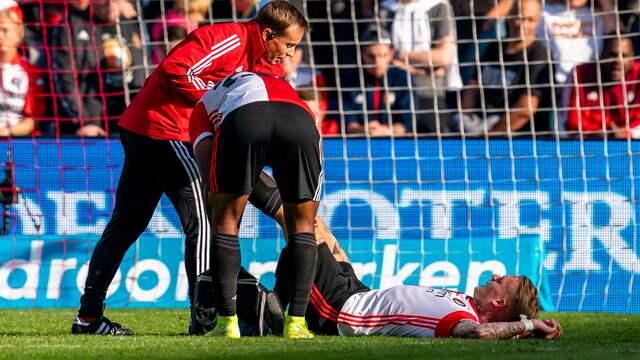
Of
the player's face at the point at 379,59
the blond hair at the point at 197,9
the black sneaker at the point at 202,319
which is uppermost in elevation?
the blond hair at the point at 197,9

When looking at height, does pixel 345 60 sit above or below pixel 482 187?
above

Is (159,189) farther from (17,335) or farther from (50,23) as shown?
(50,23)

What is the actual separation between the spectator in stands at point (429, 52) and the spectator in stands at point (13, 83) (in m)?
3.58

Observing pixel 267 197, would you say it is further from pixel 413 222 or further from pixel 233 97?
pixel 413 222

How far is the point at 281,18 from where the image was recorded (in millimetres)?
6332

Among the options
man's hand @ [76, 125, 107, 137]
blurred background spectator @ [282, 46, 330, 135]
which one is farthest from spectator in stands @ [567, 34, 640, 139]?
man's hand @ [76, 125, 107, 137]

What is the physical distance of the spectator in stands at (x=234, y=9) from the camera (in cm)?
1193

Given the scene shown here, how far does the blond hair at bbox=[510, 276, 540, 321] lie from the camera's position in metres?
6.03

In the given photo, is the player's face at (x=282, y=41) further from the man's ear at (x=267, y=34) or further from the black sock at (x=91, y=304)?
the black sock at (x=91, y=304)

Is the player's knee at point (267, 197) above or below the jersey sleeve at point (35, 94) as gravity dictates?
below

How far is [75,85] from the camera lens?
11.3 metres

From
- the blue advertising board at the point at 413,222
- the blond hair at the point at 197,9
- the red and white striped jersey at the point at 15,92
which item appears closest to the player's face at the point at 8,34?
the red and white striped jersey at the point at 15,92

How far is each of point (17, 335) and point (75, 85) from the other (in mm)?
4966

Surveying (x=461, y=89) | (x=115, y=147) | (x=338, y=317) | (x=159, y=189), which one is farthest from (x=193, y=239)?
(x=461, y=89)
